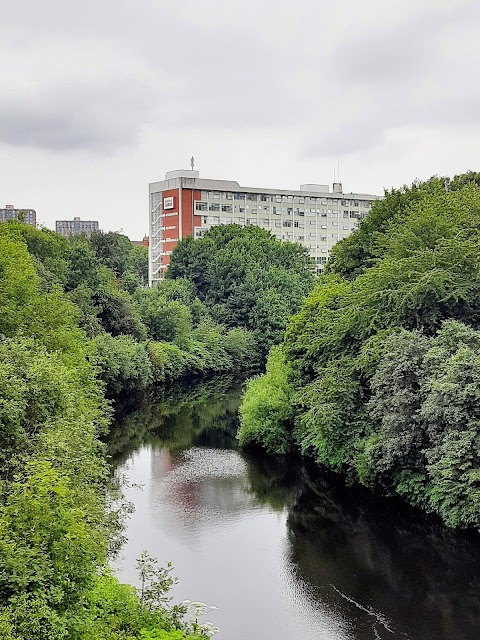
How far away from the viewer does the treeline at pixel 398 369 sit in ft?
81.6

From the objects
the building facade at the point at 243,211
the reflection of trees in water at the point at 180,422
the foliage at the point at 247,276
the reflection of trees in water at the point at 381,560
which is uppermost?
the building facade at the point at 243,211

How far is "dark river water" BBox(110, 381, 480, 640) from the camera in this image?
19.8 meters

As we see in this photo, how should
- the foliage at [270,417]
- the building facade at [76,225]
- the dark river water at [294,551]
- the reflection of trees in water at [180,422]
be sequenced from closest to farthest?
the dark river water at [294,551] → the foliage at [270,417] → the reflection of trees in water at [180,422] → the building facade at [76,225]

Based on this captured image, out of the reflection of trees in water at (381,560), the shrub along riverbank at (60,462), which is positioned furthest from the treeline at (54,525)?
the reflection of trees in water at (381,560)

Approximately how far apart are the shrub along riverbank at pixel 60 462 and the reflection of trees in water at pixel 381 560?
5.39m

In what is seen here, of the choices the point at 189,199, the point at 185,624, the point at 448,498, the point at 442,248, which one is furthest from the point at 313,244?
the point at 185,624

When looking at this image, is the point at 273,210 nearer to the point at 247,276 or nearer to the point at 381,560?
the point at 247,276

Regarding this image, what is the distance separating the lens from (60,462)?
746 inches

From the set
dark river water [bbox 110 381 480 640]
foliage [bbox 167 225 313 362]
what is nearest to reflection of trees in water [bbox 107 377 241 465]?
dark river water [bbox 110 381 480 640]

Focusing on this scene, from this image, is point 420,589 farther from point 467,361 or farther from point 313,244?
point 313,244

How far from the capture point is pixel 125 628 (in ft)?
51.1

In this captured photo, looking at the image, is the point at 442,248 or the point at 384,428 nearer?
the point at 384,428

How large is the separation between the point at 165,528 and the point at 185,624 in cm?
914

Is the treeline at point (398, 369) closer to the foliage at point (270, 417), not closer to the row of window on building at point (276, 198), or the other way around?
the foliage at point (270, 417)
